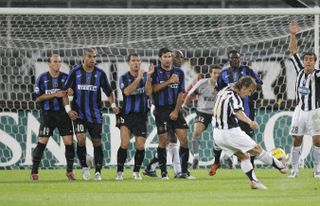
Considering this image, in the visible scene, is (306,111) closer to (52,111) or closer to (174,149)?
(174,149)

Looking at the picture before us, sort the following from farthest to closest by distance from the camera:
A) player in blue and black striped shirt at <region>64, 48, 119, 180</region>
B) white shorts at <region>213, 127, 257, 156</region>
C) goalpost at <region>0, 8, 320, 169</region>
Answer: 1. goalpost at <region>0, 8, 320, 169</region>
2. player in blue and black striped shirt at <region>64, 48, 119, 180</region>
3. white shorts at <region>213, 127, 257, 156</region>

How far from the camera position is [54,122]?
1425 centimetres

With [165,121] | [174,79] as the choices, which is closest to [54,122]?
[165,121]

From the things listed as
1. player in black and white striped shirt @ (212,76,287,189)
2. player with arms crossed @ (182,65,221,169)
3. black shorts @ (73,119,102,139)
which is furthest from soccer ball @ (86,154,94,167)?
player in black and white striped shirt @ (212,76,287,189)

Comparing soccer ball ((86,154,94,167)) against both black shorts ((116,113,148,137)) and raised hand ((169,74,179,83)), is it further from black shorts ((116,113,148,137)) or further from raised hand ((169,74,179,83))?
raised hand ((169,74,179,83))

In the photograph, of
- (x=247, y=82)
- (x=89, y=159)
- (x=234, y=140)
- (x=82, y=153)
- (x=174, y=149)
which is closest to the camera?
(x=247, y=82)

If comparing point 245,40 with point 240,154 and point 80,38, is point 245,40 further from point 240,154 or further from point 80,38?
point 240,154

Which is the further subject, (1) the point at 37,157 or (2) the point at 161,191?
(1) the point at 37,157

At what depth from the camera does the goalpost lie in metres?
17.2

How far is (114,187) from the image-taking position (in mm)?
12414

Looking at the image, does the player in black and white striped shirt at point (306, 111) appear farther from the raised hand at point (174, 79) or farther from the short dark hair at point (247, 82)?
the short dark hair at point (247, 82)

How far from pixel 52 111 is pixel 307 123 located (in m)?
3.51

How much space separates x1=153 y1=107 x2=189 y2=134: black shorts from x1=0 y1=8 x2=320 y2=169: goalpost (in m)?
3.02

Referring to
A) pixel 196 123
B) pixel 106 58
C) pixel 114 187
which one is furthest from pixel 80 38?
pixel 114 187
